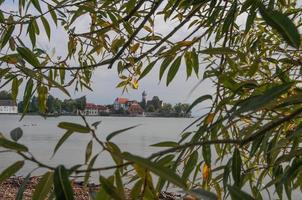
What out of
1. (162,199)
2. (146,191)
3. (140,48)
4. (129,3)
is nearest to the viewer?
(146,191)

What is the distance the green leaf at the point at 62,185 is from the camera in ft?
1.32

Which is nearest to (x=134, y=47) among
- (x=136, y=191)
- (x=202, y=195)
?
(x=136, y=191)

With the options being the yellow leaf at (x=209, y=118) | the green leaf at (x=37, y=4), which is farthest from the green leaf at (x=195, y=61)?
the green leaf at (x=37, y=4)

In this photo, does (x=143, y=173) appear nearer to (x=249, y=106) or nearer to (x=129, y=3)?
(x=249, y=106)

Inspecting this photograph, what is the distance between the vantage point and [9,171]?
1.60 ft

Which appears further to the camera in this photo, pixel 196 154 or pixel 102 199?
pixel 196 154

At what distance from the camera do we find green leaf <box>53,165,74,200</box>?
40cm

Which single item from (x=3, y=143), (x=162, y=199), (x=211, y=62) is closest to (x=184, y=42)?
(x=211, y=62)

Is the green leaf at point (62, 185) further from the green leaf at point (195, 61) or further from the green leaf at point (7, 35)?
the green leaf at point (7, 35)

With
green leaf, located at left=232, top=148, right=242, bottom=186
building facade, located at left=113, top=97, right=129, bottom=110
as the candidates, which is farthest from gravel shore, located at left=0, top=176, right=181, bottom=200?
green leaf, located at left=232, top=148, right=242, bottom=186

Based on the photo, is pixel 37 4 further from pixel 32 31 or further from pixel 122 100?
pixel 122 100

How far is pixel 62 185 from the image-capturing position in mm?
402

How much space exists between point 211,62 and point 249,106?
68 cm

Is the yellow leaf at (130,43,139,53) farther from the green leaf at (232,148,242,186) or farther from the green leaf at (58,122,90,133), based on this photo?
the green leaf at (58,122,90,133)
